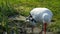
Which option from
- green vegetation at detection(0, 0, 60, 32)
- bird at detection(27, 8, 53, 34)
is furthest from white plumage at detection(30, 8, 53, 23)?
green vegetation at detection(0, 0, 60, 32)

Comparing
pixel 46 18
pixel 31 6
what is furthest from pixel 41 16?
pixel 31 6

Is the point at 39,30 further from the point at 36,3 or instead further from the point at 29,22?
the point at 36,3

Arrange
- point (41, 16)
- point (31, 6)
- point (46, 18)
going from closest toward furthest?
1. point (46, 18)
2. point (41, 16)
3. point (31, 6)

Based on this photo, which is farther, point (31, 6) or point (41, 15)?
point (31, 6)

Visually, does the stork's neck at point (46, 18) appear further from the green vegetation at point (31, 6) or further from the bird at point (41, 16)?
the green vegetation at point (31, 6)

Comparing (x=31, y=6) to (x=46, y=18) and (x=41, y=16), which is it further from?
(x=46, y=18)

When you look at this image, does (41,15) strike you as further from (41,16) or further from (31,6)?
(31,6)

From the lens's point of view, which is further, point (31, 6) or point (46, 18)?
point (31, 6)

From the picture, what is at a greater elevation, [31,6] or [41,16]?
[41,16]

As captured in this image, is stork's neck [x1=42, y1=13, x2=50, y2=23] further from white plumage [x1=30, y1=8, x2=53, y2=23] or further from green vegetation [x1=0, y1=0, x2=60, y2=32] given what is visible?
green vegetation [x1=0, y1=0, x2=60, y2=32]

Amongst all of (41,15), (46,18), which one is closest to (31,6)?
(41,15)

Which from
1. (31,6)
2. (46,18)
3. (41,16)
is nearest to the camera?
(46,18)

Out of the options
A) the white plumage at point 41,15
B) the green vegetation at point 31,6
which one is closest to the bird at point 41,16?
the white plumage at point 41,15

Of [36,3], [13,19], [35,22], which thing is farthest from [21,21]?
[36,3]
